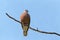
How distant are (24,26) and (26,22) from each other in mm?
431

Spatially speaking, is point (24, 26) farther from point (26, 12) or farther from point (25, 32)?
point (26, 12)

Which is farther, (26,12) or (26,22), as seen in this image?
(26,12)

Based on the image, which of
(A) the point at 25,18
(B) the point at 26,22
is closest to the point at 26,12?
(A) the point at 25,18

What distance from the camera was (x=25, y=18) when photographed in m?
5.16

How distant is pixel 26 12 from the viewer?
548 centimetres

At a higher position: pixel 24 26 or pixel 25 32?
pixel 24 26

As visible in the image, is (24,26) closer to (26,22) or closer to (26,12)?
(26,22)

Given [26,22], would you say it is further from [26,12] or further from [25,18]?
[26,12]

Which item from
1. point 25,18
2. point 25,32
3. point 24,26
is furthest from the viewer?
point 25,18

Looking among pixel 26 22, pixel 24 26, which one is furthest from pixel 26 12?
pixel 24 26

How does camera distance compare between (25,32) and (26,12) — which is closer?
(25,32)

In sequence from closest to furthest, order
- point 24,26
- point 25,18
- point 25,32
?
point 24,26, point 25,32, point 25,18

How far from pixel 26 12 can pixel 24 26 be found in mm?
1240

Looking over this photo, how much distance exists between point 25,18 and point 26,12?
14.8 inches
